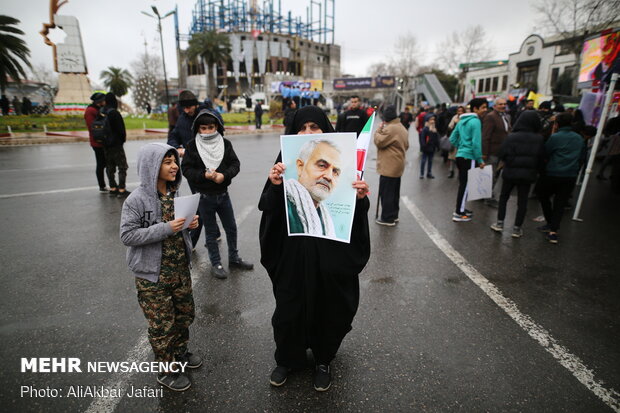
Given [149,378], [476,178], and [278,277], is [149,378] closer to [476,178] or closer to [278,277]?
[278,277]

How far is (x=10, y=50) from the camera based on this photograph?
23594mm

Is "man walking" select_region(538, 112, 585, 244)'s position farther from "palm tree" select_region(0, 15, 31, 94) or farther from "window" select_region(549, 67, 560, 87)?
"window" select_region(549, 67, 560, 87)

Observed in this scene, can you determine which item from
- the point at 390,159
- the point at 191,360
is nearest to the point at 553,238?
the point at 390,159

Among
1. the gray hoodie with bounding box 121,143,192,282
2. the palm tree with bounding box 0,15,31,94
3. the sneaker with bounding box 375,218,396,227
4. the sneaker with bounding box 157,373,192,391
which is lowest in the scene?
the sneaker with bounding box 157,373,192,391

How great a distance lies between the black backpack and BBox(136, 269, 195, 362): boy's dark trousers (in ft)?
19.4

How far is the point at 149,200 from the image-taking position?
2152mm

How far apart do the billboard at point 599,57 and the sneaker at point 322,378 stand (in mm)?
8089

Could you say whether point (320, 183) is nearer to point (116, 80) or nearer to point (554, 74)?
point (554, 74)

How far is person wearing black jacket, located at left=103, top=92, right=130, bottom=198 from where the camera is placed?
673 cm

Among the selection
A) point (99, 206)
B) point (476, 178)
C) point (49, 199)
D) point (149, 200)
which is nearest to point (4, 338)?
point (149, 200)

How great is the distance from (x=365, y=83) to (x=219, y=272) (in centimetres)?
7020

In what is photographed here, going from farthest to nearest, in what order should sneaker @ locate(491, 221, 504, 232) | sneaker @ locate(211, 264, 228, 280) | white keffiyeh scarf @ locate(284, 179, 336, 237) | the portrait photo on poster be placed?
sneaker @ locate(491, 221, 504, 232), sneaker @ locate(211, 264, 228, 280), white keffiyeh scarf @ locate(284, 179, 336, 237), the portrait photo on poster

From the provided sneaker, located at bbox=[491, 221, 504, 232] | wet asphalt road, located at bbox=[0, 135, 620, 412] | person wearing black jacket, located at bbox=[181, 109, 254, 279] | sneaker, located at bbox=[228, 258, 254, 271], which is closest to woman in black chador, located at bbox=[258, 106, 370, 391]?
wet asphalt road, located at bbox=[0, 135, 620, 412]

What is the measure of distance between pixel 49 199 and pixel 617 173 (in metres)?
13.6
